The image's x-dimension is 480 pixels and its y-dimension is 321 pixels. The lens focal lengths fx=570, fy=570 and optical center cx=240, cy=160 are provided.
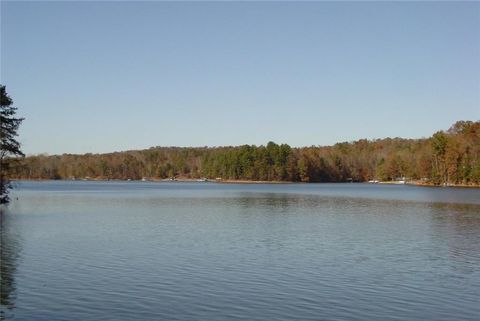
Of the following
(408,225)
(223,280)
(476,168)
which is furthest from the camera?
(476,168)

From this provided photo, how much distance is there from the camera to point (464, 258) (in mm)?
25219

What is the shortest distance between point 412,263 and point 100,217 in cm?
2849

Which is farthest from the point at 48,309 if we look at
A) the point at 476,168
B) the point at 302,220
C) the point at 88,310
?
the point at 476,168

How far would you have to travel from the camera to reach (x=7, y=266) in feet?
72.7

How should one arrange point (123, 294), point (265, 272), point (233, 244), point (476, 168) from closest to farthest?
point (123, 294) < point (265, 272) < point (233, 244) < point (476, 168)

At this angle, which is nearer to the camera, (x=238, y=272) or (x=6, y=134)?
(x=238, y=272)

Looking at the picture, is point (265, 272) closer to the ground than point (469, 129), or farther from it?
closer to the ground

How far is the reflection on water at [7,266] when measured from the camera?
16.3m

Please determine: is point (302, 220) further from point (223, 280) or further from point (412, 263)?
point (223, 280)

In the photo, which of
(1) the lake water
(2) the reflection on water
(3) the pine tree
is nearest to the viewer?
(1) the lake water

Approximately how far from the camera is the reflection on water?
16266 mm

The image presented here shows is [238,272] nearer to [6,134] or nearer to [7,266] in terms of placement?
[7,266]

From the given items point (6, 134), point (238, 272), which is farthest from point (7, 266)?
point (6, 134)

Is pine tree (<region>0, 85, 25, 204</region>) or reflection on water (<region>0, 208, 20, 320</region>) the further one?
pine tree (<region>0, 85, 25, 204</region>)
